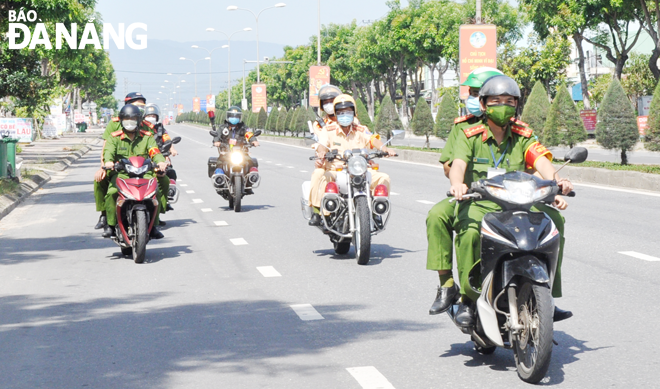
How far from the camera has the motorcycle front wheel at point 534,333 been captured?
4906mm

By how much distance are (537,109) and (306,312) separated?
2196cm

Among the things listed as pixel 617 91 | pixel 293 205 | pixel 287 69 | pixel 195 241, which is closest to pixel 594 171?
pixel 617 91

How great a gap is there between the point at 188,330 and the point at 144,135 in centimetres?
468

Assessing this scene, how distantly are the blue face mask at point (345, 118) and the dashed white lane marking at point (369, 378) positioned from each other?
16.5 ft

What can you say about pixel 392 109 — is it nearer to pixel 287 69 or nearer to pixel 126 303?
pixel 126 303

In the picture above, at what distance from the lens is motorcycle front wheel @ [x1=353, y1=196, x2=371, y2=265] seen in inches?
381

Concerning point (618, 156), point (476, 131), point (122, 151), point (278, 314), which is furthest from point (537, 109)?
point (476, 131)

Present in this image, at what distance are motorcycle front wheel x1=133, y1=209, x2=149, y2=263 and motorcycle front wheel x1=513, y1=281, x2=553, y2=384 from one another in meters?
5.70

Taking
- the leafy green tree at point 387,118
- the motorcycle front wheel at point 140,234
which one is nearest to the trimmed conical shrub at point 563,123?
the leafy green tree at point 387,118

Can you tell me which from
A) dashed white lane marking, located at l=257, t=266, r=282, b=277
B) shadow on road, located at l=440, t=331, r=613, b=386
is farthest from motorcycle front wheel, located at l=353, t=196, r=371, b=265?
shadow on road, located at l=440, t=331, r=613, b=386

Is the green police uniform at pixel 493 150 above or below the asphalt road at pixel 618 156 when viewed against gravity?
above

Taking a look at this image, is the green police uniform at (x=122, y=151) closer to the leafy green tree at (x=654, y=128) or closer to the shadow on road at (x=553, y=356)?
the shadow on road at (x=553, y=356)

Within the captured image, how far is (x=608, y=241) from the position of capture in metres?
11.4

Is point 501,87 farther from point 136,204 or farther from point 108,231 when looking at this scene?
point 108,231
